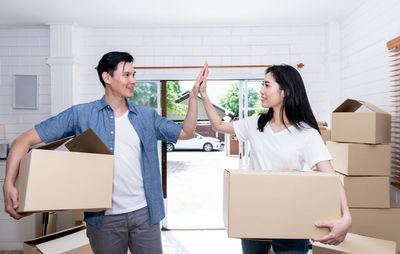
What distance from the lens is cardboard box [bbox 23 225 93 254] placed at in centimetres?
215

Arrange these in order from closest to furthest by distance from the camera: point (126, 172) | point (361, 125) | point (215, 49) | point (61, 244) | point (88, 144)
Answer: point (88, 144) → point (126, 172) → point (361, 125) → point (61, 244) → point (215, 49)

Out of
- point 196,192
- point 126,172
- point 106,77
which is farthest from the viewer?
point 196,192

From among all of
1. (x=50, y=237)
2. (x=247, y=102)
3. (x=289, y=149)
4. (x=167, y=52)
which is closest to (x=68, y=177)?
(x=289, y=149)

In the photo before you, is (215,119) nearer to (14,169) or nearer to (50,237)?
(14,169)

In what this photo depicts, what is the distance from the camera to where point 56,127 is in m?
1.38

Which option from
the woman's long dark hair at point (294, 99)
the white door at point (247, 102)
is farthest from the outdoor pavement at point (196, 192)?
the woman's long dark hair at point (294, 99)

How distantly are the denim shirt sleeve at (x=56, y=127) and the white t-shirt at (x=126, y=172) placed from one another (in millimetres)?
217

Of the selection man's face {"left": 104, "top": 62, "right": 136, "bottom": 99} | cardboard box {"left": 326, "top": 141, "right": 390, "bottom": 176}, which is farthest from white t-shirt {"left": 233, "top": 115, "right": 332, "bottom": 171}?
cardboard box {"left": 326, "top": 141, "right": 390, "bottom": 176}

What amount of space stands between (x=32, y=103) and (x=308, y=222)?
3.64m

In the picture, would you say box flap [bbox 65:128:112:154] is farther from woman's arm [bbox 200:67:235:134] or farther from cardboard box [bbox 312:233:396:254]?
cardboard box [bbox 312:233:396:254]

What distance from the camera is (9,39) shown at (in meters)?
3.67

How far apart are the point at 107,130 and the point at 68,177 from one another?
36 cm

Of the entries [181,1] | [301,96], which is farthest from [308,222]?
[181,1]

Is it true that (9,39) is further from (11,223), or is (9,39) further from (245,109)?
(245,109)
